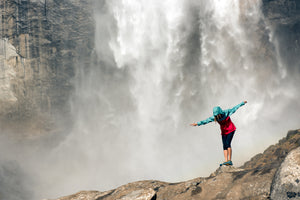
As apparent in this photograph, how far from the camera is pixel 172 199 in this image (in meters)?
5.62

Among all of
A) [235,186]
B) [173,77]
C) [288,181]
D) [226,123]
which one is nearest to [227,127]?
[226,123]

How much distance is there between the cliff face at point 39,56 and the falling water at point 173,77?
1.42 metres

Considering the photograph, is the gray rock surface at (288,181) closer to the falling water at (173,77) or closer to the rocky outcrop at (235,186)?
the rocky outcrop at (235,186)

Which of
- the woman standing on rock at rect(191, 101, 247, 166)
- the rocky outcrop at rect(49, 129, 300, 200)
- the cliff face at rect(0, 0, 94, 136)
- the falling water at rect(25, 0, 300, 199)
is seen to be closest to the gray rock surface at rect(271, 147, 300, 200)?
the rocky outcrop at rect(49, 129, 300, 200)

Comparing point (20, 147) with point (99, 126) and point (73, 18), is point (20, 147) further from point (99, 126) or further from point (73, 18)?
point (73, 18)

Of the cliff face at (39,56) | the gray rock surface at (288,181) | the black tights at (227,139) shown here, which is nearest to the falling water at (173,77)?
the cliff face at (39,56)

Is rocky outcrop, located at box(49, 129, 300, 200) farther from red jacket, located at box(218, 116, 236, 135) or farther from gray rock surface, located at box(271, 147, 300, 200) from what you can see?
red jacket, located at box(218, 116, 236, 135)

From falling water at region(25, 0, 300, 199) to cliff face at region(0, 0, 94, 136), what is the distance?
4.67ft

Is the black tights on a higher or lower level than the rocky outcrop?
higher

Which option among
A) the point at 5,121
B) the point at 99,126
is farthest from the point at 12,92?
the point at 99,126

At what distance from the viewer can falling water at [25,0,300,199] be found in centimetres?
2677

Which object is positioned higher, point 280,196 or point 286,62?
point 286,62

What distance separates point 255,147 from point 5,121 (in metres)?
21.0

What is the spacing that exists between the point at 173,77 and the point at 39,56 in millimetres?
12369
